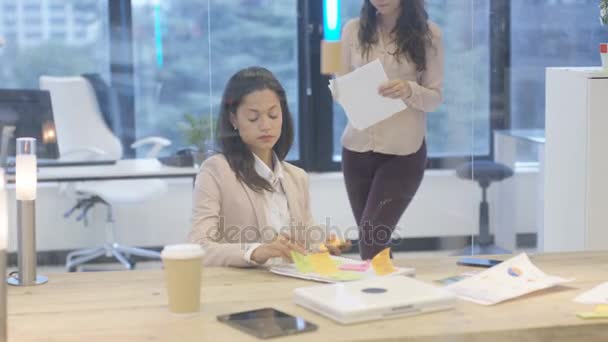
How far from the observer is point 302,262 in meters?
2.32

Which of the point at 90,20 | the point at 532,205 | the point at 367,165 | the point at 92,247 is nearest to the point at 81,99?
the point at 90,20

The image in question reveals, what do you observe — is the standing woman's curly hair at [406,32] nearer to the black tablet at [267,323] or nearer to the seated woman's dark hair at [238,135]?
the seated woman's dark hair at [238,135]

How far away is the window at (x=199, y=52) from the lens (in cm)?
462

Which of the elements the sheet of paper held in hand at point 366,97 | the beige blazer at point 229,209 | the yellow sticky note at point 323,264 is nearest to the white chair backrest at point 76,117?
the sheet of paper held in hand at point 366,97

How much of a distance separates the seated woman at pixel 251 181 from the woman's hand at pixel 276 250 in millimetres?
175

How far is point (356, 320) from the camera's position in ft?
6.23

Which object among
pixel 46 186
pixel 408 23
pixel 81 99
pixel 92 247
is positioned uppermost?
pixel 408 23

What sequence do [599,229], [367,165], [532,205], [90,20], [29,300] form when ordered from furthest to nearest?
[532,205] < [90,20] < [599,229] < [367,165] < [29,300]

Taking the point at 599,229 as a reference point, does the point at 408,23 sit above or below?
above

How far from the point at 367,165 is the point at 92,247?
5.46 feet

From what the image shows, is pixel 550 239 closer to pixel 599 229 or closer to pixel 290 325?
pixel 599 229

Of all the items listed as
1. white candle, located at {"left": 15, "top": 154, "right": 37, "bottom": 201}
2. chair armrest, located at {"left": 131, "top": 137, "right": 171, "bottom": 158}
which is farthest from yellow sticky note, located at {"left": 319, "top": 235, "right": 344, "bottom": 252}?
chair armrest, located at {"left": 131, "top": 137, "right": 171, "bottom": 158}

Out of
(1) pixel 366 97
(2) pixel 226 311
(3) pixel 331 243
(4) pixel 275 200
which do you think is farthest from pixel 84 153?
(2) pixel 226 311

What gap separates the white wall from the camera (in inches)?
188
